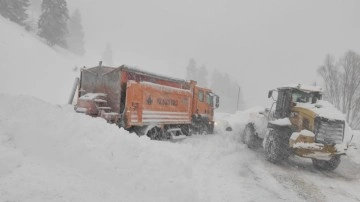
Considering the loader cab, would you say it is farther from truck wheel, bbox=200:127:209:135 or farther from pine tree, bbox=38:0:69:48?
pine tree, bbox=38:0:69:48

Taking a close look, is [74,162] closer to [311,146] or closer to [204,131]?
[311,146]

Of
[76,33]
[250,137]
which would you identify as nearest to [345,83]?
[250,137]

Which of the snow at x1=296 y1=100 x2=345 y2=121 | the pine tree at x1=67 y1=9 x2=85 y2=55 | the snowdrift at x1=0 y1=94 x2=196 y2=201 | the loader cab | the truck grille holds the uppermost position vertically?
the pine tree at x1=67 y1=9 x2=85 y2=55

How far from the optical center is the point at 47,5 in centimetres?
4575

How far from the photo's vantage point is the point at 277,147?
449 inches

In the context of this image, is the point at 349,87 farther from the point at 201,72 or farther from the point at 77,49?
the point at 77,49

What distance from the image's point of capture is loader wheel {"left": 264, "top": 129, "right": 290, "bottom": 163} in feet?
37.4

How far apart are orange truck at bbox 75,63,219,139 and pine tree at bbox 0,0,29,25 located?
127 feet

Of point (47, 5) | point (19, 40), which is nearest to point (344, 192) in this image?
point (19, 40)

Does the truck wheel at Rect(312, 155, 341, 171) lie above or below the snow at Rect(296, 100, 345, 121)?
below

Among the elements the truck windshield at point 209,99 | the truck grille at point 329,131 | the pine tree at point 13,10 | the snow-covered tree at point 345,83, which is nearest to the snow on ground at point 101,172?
the truck grille at point 329,131

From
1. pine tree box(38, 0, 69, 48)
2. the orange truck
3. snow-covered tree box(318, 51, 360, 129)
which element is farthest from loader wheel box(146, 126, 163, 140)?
pine tree box(38, 0, 69, 48)

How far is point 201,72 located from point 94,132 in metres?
68.3

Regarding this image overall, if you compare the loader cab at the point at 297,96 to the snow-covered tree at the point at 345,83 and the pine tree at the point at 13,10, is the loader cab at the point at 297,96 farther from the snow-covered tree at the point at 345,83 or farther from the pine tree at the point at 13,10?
the pine tree at the point at 13,10
